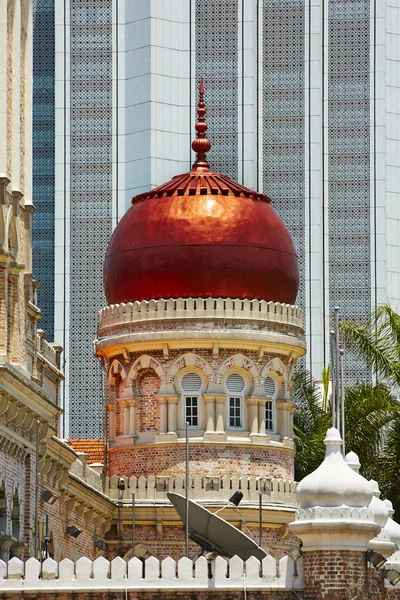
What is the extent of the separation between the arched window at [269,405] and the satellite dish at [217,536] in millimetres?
23854

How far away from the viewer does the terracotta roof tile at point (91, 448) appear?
69.1 meters

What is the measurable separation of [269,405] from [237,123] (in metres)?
26.7

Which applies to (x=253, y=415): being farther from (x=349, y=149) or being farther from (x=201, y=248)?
(x=349, y=149)

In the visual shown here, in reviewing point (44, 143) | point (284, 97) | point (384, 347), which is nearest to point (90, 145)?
point (44, 143)

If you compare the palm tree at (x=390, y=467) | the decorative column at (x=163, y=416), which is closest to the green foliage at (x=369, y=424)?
the palm tree at (x=390, y=467)

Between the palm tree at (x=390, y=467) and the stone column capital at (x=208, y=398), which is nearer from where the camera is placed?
the palm tree at (x=390, y=467)

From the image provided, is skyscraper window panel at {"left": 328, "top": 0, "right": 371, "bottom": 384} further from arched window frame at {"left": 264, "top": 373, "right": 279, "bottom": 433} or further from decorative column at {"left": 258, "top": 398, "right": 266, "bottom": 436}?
decorative column at {"left": 258, "top": 398, "right": 266, "bottom": 436}

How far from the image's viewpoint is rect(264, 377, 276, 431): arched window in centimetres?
6291

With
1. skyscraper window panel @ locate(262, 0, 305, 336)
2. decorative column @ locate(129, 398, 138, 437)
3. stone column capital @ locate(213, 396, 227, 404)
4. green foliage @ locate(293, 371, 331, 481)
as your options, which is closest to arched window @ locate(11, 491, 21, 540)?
stone column capital @ locate(213, 396, 227, 404)

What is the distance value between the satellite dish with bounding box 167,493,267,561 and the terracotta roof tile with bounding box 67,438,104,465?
97.9ft

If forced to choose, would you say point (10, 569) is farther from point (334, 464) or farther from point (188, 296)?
point (188, 296)

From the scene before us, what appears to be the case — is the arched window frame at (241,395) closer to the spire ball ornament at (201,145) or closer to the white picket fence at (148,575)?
the spire ball ornament at (201,145)

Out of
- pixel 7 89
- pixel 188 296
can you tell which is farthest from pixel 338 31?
pixel 7 89

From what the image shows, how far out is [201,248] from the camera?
61750 mm
